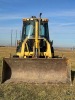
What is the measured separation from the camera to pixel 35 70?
11.0 m

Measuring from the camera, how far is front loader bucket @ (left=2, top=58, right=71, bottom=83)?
428 inches

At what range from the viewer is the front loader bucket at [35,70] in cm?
1086

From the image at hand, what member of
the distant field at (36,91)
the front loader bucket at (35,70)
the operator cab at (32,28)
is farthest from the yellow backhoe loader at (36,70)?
the operator cab at (32,28)

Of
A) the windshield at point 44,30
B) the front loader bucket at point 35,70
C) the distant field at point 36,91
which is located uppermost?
the windshield at point 44,30

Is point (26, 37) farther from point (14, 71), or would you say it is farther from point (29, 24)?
point (14, 71)

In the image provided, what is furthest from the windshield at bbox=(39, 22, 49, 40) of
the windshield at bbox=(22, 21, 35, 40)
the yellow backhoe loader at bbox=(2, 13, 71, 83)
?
the yellow backhoe loader at bbox=(2, 13, 71, 83)

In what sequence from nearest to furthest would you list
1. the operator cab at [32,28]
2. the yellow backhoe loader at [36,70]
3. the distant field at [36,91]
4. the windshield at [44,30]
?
the distant field at [36,91], the yellow backhoe loader at [36,70], the operator cab at [32,28], the windshield at [44,30]

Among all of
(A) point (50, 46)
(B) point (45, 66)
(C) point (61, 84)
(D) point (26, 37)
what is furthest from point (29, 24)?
(C) point (61, 84)

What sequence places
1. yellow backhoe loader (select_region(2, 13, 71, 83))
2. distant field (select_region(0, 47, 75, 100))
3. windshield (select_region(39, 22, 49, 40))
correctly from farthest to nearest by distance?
1. windshield (select_region(39, 22, 49, 40))
2. yellow backhoe loader (select_region(2, 13, 71, 83))
3. distant field (select_region(0, 47, 75, 100))

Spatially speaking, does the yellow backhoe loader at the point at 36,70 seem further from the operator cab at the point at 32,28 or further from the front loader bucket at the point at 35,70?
the operator cab at the point at 32,28

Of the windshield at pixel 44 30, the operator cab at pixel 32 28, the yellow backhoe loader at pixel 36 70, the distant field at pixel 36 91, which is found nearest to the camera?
the distant field at pixel 36 91

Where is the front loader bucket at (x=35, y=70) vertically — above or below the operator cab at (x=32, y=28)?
below

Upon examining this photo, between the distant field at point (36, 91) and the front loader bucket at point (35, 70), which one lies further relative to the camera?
the front loader bucket at point (35, 70)

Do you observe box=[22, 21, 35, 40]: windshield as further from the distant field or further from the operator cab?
the distant field
